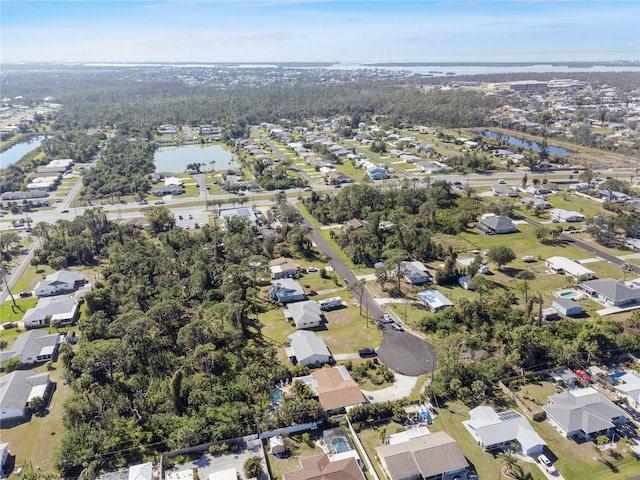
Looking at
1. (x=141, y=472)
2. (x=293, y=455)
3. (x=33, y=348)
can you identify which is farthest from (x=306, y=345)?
(x=33, y=348)

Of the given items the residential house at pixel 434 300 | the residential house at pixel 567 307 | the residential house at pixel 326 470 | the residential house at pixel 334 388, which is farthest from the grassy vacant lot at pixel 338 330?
the residential house at pixel 567 307

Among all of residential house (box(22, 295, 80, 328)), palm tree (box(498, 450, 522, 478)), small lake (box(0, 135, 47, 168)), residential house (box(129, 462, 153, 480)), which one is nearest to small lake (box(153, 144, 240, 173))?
small lake (box(0, 135, 47, 168))

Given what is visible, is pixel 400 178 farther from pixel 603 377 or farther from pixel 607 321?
pixel 603 377

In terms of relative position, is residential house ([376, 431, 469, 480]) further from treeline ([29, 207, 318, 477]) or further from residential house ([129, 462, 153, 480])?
residential house ([129, 462, 153, 480])

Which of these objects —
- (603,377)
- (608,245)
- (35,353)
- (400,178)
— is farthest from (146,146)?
(603,377)

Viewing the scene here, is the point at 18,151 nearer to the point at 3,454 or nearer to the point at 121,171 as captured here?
the point at 121,171

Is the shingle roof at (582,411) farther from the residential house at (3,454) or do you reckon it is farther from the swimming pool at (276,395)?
the residential house at (3,454)
